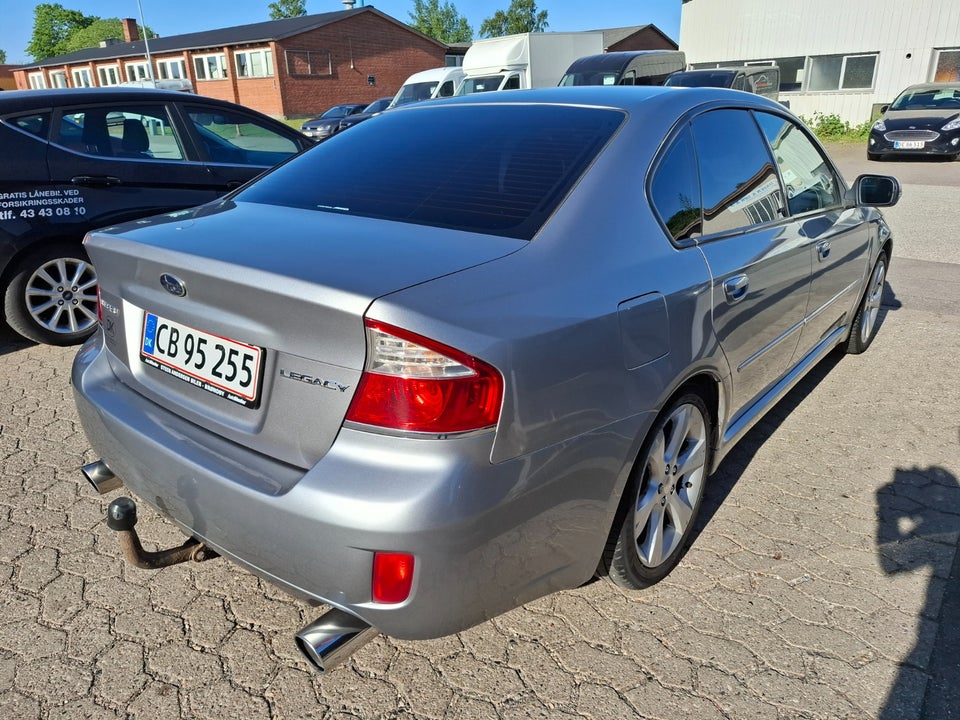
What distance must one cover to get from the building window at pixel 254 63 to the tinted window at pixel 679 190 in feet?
137

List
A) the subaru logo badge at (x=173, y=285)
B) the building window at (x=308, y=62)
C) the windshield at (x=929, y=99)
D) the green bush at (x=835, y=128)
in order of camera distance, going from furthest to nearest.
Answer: the building window at (x=308, y=62) → the green bush at (x=835, y=128) → the windshield at (x=929, y=99) → the subaru logo badge at (x=173, y=285)

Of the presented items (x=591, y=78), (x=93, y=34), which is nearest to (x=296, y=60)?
(x=591, y=78)

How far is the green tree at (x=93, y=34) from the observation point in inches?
3377

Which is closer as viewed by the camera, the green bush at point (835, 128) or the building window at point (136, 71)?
the green bush at point (835, 128)

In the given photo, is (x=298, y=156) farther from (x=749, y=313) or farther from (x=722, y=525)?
(x=722, y=525)

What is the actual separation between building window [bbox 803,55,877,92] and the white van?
1143 centimetres

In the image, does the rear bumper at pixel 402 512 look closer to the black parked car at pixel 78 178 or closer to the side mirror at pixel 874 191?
the side mirror at pixel 874 191

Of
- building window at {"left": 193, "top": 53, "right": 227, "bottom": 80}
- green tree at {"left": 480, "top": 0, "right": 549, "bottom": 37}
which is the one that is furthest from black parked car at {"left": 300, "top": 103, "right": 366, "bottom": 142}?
green tree at {"left": 480, "top": 0, "right": 549, "bottom": 37}

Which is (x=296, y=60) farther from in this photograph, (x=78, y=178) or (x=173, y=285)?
(x=173, y=285)

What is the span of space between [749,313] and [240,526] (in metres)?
1.94

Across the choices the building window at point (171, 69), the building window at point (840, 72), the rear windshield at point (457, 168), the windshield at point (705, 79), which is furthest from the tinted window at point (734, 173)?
the building window at point (171, 69)

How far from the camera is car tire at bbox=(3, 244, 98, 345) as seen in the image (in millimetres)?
4762

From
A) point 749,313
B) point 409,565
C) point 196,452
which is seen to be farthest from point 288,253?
point 749,313

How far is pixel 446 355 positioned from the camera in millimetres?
1643
